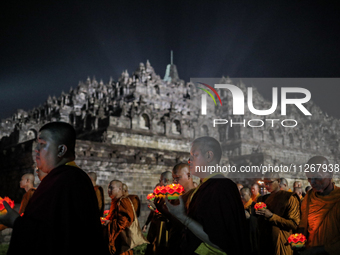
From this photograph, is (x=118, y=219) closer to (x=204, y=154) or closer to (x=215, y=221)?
(x=204, y=154)

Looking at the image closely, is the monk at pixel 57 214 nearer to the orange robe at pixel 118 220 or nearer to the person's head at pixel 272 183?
the orange robe at pixel 118 220

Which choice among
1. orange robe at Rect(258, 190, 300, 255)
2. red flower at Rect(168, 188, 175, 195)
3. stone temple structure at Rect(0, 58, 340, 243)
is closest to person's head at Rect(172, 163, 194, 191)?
red flower at Rect(168, 188, 175, 195)

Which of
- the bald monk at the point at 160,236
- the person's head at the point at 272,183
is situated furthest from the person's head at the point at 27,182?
the person's head at the point at 272,183

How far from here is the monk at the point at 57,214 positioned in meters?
2.65

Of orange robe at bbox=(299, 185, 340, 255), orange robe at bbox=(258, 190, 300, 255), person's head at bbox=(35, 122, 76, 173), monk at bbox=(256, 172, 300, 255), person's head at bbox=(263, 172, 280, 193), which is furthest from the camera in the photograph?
person's head at bbox=(263, 172, 280, 193)

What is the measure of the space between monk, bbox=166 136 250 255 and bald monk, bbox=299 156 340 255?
170 centimetres

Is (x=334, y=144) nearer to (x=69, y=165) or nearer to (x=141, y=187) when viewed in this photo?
(x=141, y=187)

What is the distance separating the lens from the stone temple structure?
20.4 meters

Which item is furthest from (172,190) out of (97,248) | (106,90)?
(106,90)

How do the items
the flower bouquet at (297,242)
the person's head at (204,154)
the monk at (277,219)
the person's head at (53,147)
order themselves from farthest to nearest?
the monk at (277,219)
the flower bouquet at (297,242)
the person's head at (204,154)
the person's head at (53,147)

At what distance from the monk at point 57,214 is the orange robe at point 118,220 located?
4.74 meters

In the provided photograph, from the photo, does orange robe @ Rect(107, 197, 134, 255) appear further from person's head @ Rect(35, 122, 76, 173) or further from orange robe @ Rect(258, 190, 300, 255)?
person's head @ Rect(35, 122, 76, 173)

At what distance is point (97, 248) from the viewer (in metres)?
2.90

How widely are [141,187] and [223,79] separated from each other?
92.2 ft
